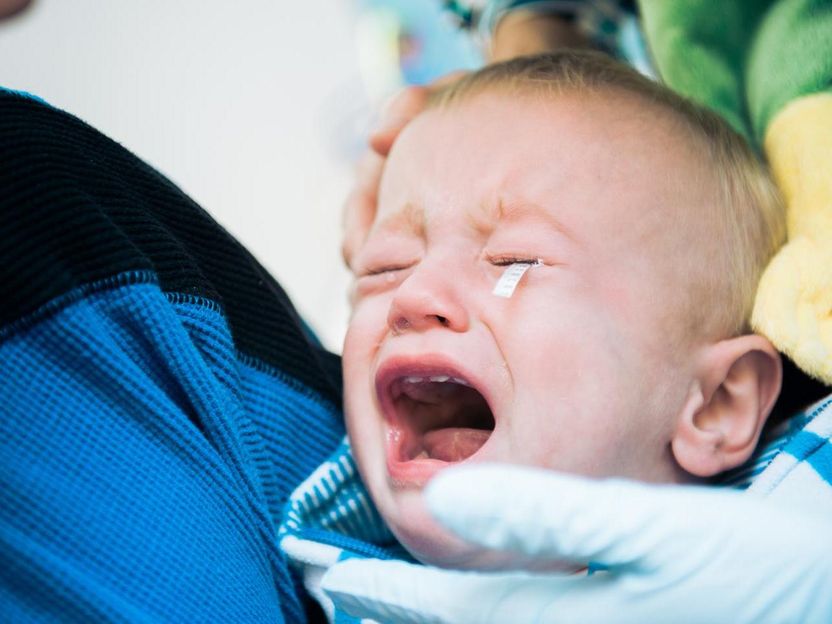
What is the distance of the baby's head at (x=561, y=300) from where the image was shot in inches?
21.6

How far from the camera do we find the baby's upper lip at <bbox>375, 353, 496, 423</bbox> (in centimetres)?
54

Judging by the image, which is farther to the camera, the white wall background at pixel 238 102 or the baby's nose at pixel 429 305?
the white wall background at pixel 238 102

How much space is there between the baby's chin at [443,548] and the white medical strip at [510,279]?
0.15 metres

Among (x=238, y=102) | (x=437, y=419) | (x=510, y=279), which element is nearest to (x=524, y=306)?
(x=510, y=279)

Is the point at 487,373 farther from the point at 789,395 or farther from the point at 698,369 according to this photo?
the point at 789,395

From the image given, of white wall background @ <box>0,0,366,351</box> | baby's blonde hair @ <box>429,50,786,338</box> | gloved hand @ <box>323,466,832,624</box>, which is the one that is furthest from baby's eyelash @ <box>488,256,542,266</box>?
white wall background @ <box>0,0,366,351</box>

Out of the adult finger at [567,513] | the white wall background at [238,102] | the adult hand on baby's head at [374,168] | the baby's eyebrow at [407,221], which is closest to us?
the adult finger at [567,513]

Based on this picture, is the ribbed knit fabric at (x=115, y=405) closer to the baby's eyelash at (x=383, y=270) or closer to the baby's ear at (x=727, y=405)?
the baby's eyelash at (x=383, y=270)

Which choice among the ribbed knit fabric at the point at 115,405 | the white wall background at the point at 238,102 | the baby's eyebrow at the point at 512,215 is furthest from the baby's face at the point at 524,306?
the white wall background at the point at 238,102

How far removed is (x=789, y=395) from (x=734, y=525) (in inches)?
13.8

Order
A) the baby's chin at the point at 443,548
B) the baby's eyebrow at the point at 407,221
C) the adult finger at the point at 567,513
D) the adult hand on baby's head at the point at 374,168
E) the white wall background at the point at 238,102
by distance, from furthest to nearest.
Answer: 1. the white wall background at the point at 238,102
2. the adult hand on baby's head at the point at 374,168
3. the baby's eyebrow at the point at 407,221
4. the baby's chin at the point at 443,548
5. the adult finger at the point at 567,513

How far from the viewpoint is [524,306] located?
0.56m

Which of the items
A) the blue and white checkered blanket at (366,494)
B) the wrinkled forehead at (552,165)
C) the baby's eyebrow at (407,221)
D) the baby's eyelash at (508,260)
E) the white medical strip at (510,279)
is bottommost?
the blue and white checkered blanket at (366,494)

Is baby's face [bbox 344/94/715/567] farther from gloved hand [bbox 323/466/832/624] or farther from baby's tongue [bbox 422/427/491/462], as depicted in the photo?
gloved hand [bbox 323/466/832/624]
